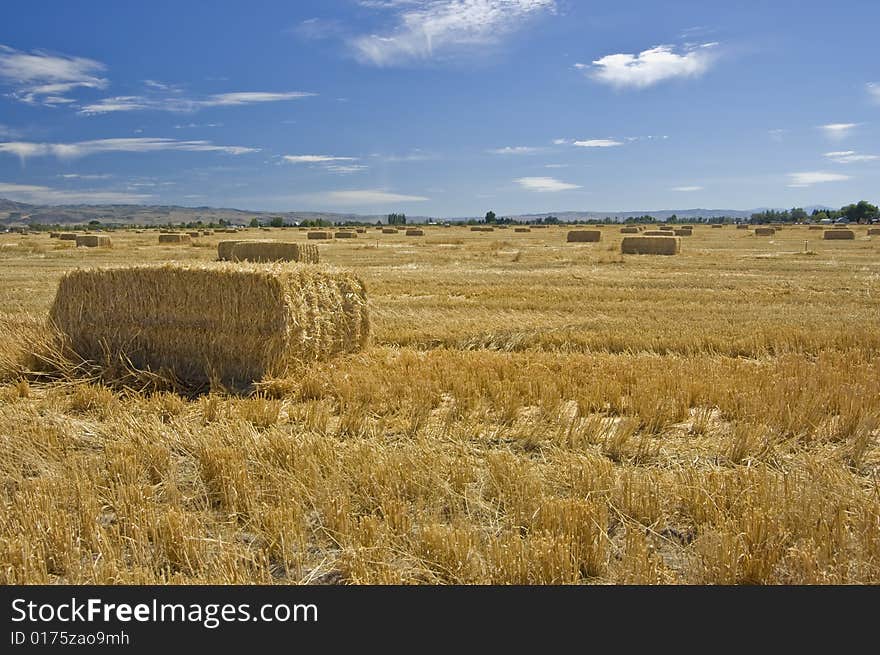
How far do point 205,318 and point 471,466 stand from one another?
5.05 metres

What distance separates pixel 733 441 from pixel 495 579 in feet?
10.0

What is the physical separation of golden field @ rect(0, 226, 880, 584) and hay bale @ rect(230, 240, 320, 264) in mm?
12897

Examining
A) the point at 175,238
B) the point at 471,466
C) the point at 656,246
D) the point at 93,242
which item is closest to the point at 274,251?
the point at 656,246

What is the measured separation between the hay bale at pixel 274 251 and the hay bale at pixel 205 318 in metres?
13.8

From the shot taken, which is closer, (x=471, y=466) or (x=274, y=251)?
(x=471, y=466)

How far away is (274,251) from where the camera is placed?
24234 mm

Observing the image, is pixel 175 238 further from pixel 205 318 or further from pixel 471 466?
pixel 471 466

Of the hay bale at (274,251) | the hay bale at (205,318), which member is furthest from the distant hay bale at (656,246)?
the hay bale at (205,318)

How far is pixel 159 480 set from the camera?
5.63 m

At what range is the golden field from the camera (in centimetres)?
421

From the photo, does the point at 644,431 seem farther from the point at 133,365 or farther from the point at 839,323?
the point at 839,323

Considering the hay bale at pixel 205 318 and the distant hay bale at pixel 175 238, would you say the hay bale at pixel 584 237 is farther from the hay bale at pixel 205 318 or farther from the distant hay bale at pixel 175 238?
the hay bale at pixel 205 318

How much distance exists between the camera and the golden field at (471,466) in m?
4.21

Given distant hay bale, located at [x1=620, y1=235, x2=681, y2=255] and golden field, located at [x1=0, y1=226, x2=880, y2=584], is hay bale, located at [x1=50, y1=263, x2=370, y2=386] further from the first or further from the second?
distant hay bale, located at [x1=620, y1=235, x2=681, y2=255]
